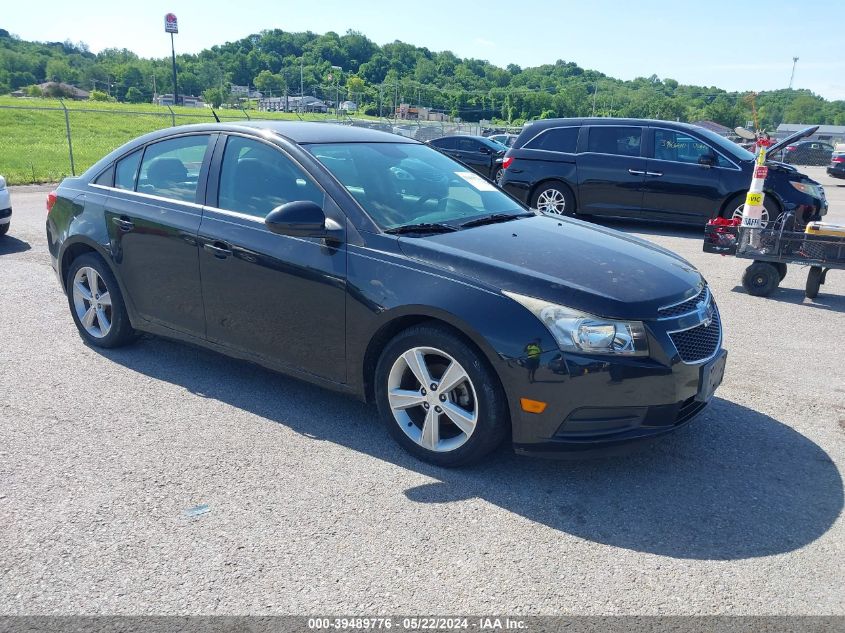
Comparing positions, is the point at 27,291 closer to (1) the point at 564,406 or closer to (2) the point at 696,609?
(1) the point at 564,406

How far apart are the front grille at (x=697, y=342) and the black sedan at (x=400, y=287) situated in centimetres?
1

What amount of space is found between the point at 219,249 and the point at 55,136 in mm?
34708

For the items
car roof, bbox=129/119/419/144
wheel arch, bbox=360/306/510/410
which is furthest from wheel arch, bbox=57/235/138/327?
wheel arch, bbox=360/306/510/410

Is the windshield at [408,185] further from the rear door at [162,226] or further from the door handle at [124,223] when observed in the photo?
the door handle at [124,223]

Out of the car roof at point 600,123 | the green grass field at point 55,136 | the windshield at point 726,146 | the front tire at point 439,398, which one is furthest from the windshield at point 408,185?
the green grass field at point 55,136

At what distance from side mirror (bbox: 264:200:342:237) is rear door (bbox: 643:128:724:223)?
8679 mm

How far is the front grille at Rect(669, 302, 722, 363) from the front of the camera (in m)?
3.30

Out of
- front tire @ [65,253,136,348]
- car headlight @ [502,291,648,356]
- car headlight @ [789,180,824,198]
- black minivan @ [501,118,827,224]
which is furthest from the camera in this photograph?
black minivan @ [501,118,827,224]

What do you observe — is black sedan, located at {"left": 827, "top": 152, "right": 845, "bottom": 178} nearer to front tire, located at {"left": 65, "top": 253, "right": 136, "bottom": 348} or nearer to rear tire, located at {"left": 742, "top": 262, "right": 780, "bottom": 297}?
rear tire, located at {"left": 742, "top": 262, "right": 780, "bottom": 297}

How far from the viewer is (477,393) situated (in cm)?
329

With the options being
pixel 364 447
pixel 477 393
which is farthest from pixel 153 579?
pixel 477 393

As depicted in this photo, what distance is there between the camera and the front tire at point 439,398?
10.8 ft

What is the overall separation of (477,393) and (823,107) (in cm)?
11092

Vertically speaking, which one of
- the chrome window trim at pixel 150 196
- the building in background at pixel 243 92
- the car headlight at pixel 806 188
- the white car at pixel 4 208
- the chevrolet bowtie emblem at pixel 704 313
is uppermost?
the building in background at pixel 243 92
